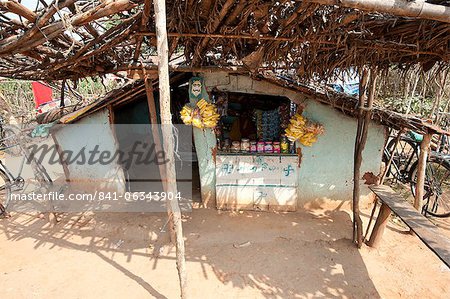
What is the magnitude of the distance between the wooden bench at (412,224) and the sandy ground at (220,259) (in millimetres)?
519

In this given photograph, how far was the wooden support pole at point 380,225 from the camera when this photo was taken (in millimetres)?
3971

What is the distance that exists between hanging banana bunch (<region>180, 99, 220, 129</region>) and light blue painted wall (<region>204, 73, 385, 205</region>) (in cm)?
41

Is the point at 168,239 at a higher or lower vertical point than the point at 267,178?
lower

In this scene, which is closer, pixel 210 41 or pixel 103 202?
pixel 210 41

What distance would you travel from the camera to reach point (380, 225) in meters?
4.14

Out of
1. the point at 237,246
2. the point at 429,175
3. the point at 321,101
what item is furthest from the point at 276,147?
the point at 429,175

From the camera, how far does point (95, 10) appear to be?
6.76 feet

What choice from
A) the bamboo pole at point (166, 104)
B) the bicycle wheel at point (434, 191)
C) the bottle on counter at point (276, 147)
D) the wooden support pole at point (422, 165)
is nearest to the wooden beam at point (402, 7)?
the bamboo pole at point (166, 104)

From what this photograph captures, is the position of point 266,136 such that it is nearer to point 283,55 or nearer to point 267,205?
point 267,205

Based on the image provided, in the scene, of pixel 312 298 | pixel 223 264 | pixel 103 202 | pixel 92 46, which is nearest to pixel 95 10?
pixel 92 46

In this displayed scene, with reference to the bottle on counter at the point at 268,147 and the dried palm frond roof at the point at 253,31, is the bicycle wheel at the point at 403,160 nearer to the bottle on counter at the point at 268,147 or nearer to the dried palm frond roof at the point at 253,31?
the bottle on counter at the point at 268,147

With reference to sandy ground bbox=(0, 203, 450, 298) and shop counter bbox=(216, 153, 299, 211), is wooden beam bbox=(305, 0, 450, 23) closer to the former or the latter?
sandy ground bbox=(0, 203, 450, 298)

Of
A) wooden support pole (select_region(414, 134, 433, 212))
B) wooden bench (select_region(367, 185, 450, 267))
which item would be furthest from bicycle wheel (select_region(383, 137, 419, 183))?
wooden bench (select_region(367, 185, 450, 267))

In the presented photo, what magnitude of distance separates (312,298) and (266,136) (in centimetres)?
312
